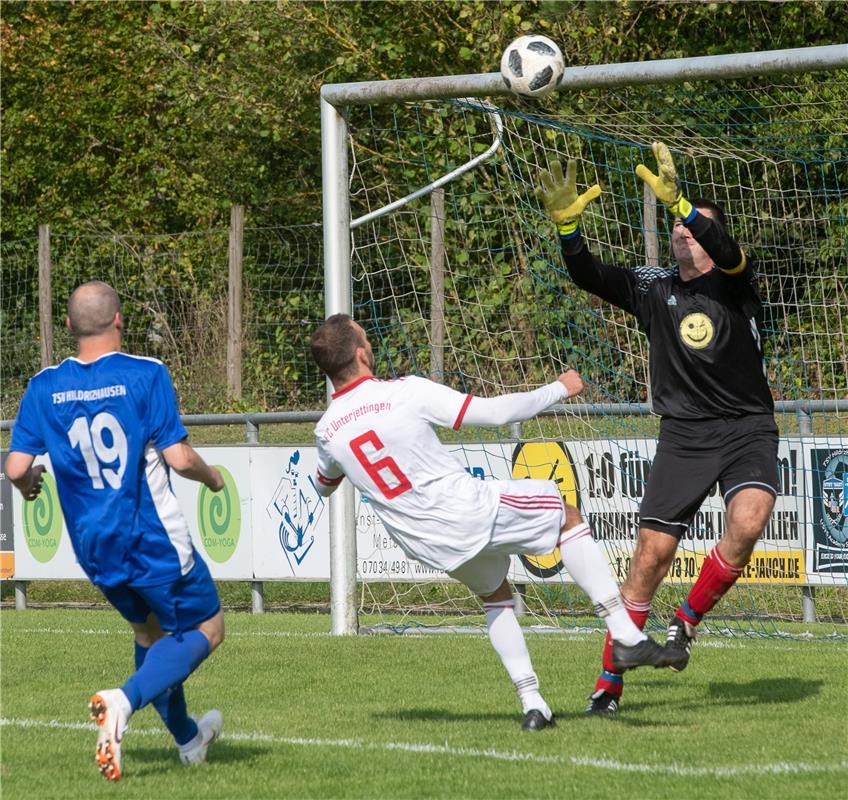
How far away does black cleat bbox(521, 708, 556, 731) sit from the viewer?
6.52 m

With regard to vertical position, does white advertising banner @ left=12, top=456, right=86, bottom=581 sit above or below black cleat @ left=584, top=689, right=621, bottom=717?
above

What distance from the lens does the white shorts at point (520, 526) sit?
640 centimetres

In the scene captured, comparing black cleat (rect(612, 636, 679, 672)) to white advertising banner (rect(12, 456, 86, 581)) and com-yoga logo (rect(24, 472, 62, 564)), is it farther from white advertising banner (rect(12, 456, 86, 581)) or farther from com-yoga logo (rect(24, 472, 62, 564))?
com-yoga logo (rect(24, 472, 62, 564))

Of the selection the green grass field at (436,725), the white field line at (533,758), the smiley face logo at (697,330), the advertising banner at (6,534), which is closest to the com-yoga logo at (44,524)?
the advertising banner at (6,534)

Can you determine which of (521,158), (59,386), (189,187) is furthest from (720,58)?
(189,187)

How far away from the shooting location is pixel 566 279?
1207 centimetres

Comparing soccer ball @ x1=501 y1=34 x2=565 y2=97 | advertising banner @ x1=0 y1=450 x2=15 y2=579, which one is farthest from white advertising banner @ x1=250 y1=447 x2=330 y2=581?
soccer ball @ x1=501 y1=34 x2=565 y2=97

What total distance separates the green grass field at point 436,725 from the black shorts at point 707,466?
96 cm

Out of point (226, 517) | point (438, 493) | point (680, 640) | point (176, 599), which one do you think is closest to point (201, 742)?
point (176, 599)

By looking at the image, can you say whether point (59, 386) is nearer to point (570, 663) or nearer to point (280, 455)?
point (570, 663)

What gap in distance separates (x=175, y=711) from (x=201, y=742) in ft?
0.72

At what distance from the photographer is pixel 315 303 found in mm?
16812

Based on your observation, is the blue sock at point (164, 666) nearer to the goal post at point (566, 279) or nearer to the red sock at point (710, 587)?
the red sock at point (710, 587)

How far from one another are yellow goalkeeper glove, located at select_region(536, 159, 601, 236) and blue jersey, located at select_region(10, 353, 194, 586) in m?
2.54
